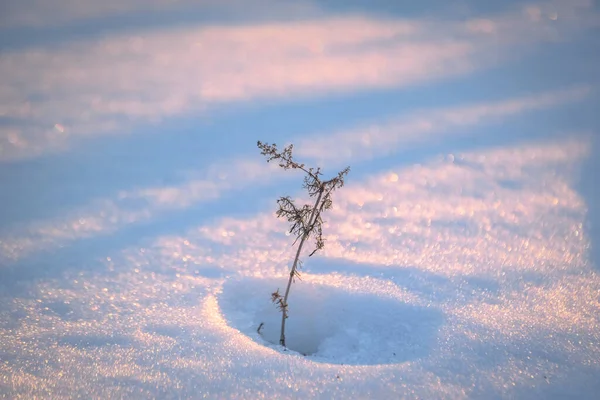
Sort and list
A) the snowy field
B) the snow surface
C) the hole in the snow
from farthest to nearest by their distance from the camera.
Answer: the hole in the snow < the snowy field < the snow surface

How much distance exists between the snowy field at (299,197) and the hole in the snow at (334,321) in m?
0.01

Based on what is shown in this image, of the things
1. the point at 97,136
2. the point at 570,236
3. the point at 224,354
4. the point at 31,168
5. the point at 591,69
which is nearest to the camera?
the point at 224,354

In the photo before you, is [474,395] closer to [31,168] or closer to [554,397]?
[554,397]

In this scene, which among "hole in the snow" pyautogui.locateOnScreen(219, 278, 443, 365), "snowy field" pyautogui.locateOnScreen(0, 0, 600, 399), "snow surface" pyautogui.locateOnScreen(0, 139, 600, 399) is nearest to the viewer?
"snow surface" pyautogui.locateOnScreen(0, 139, 600, 399)

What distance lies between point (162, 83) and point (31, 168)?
131cm

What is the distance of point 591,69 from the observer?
14.7 feet

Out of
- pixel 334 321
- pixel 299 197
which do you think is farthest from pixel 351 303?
pixel 299 197

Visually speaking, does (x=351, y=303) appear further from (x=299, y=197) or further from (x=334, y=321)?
(x=299, y=197)

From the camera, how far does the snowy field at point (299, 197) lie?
2.01m

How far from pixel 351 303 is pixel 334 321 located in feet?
0.38

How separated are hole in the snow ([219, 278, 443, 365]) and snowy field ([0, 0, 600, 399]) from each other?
1 cm

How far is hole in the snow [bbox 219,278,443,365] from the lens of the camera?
223 centimetres

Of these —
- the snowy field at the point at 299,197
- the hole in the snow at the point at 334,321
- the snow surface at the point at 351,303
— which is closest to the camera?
the snow surface at the point at 351,303

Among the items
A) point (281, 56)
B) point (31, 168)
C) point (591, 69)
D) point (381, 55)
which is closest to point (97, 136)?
point (31, 168)
